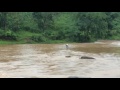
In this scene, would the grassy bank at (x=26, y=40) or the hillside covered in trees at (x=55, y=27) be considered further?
the hillside covered in trees at (x=55, y=27)

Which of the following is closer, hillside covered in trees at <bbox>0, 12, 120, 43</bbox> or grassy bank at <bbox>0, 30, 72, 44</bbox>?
grassy bank at <bbox>0, 30, 72, 44</bbox>

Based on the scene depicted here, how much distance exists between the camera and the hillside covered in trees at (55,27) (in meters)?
22.9

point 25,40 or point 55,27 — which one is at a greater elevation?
point 55,27

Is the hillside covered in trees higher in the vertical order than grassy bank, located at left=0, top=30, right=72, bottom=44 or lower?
higher

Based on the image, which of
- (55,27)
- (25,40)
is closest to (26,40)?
(25,40)

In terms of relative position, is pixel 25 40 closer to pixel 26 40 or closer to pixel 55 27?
pixel 26 40

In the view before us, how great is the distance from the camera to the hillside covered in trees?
22.9 m

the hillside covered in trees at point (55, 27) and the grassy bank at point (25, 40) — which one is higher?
the hillside covered in trees at point (55, 27)

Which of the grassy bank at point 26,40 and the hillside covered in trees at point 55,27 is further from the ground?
the hillside covered in trees at point 55,27

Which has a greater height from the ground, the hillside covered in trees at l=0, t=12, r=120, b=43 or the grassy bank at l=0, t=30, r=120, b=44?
the hillside covered in trees at l=0, t=12, r=120, b=43

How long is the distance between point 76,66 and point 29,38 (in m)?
11.8

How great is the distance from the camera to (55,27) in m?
25.2

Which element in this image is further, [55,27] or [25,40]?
[55,27]
